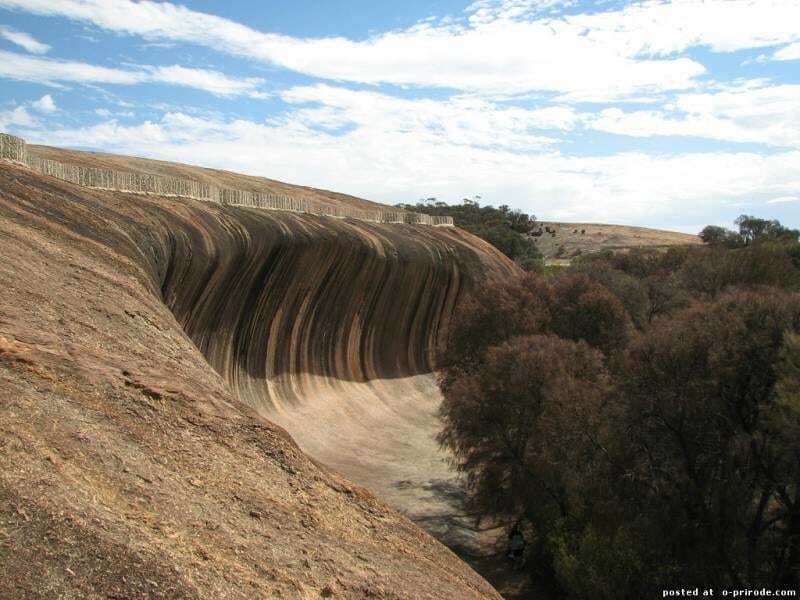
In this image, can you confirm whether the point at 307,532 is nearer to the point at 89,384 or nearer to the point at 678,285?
the point at 89,384

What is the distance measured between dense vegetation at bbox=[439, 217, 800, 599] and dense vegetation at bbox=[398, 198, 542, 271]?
4068 centimetres

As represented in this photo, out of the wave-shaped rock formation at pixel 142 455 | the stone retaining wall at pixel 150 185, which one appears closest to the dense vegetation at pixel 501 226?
the stone retaining wall at pixel 150 185

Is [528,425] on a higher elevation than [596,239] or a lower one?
lower

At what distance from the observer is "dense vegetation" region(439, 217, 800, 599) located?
53.2 feet

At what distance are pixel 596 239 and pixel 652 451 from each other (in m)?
96.8

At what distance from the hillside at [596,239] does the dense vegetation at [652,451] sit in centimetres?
7497

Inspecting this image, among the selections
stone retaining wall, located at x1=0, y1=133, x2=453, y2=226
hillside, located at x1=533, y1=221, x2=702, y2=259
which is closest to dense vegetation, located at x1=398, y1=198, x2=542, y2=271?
hillside, located at x1=533, y1=221, x2=702, y2=259

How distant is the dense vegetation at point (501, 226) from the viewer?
7831cm

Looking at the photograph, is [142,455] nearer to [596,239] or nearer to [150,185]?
[150,185]

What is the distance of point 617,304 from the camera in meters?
31.8

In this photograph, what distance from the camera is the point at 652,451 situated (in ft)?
57.6

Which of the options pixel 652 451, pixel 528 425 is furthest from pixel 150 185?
pixel 652 451

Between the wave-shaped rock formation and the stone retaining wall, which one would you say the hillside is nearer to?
the stone retaining wall

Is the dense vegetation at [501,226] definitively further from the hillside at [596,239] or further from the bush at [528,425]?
the bush at [528,425]
